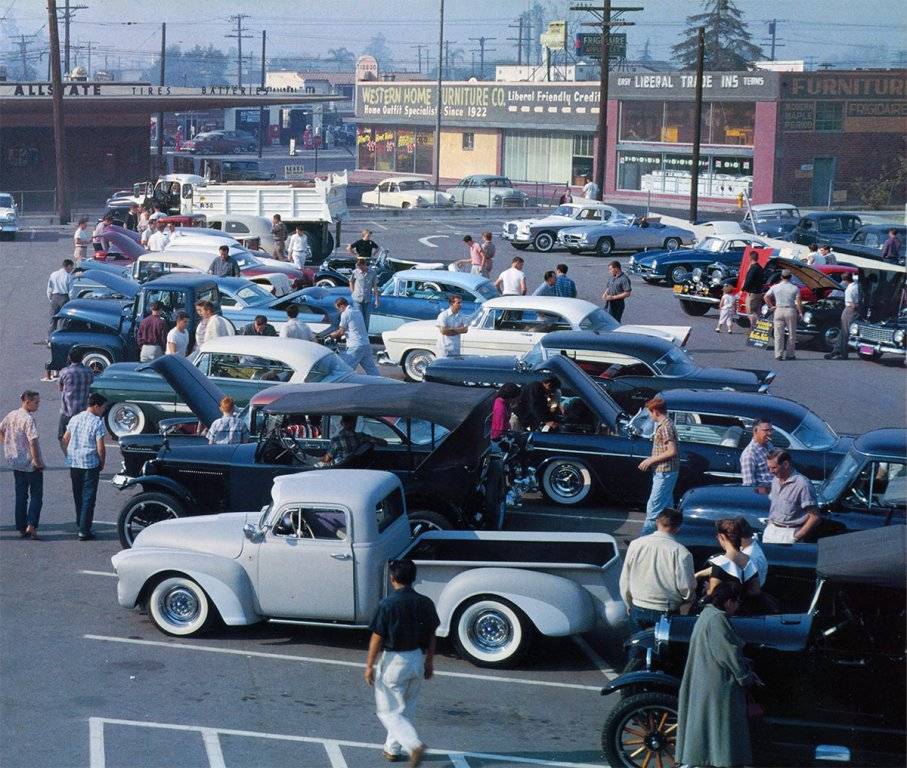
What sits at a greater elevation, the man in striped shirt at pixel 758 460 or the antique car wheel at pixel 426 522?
the man in striped shirt at pixel 758 460

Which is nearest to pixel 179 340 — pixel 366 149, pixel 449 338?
pixel 449 338

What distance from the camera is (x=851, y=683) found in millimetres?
7641

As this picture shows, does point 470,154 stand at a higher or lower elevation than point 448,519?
higher

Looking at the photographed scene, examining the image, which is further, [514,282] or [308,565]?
[514,282]

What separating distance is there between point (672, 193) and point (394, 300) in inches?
1747

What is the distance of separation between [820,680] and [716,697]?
0.85m

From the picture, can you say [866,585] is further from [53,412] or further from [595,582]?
[53,412]

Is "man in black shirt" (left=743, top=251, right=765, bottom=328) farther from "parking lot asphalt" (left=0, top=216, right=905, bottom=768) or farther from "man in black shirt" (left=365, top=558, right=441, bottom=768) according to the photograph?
"man in black shirt" (left=365, top=558, right=441, bottom=768)

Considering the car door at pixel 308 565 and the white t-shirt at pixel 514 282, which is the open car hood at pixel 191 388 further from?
the white t-shirt at pixel 514 282

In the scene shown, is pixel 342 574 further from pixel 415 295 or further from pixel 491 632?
pixel 415 295

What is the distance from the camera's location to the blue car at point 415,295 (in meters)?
21.9

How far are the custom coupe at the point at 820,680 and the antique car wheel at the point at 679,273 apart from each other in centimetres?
2340

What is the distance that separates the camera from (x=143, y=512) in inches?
459

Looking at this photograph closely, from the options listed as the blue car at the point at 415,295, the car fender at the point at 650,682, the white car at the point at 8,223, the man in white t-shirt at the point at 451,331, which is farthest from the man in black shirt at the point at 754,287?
the white car at the point at 8,223
